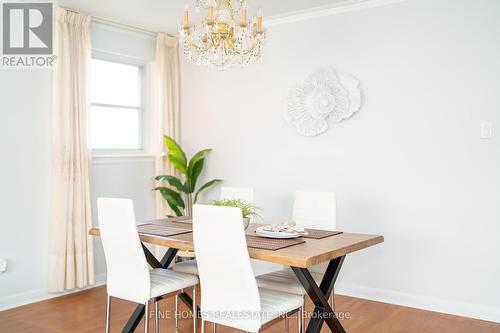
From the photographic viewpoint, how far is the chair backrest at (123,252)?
9.64 feet

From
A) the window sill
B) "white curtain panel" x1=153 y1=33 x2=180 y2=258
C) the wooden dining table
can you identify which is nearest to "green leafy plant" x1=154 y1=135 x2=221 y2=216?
"white curtain panel" x1=153 y1=33 x2=180 y2=258

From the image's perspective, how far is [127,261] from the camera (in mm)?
2992

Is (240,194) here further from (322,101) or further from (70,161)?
(70,161)

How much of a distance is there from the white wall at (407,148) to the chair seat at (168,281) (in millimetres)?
1753

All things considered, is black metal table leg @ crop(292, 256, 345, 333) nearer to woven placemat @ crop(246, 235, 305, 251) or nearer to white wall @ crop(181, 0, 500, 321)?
woven placemat @ crop(246, 235, 305, 251)

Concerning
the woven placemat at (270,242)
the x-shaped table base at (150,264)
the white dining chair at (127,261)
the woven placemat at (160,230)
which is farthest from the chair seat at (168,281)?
the woven placemat at (270,242)

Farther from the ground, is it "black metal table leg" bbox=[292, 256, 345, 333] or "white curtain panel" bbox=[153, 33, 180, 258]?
"white curtain panel" bbox=[153, 33, 180, 258]

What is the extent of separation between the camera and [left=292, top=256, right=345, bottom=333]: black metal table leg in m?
2.70

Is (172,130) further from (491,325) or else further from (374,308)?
(491,325)

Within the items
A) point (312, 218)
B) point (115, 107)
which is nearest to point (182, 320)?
point (312, 218)

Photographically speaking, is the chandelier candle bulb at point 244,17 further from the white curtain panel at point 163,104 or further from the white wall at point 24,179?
the white curtain panel at point 163,104

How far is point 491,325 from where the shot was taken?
361cm

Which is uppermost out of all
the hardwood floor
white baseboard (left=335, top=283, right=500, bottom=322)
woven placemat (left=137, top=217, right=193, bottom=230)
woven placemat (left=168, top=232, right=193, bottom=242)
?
woven placemat (left=137, top=217, right=193, bottom=230)

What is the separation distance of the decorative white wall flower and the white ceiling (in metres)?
0.66
